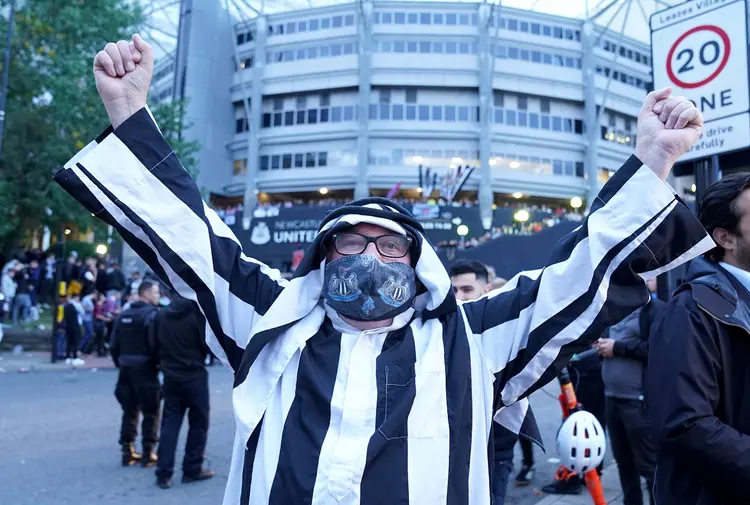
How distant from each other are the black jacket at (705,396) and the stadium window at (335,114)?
39.4 m

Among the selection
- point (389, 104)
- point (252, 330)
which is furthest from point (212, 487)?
point (389, 104)

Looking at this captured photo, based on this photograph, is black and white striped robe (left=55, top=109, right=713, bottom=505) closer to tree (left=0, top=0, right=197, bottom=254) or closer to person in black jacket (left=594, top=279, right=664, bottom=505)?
person in black jacket (left=594, top=279, right=664, bottom=505)

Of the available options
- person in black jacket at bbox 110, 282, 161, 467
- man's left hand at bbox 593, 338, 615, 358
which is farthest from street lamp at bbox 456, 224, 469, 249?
man's left hand at bbox 593, 338, 615, 358

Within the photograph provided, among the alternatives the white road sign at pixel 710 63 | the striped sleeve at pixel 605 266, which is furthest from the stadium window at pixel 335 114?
the striped sleeve at pixel 605 266

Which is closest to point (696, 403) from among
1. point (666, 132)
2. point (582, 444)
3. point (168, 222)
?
point (666, 132)

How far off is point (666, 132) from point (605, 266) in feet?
1.48

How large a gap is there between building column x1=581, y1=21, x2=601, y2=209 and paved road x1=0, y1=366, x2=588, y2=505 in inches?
1286

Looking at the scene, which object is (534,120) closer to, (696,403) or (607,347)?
(607,347)

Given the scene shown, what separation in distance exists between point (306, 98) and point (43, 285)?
25.0 metres

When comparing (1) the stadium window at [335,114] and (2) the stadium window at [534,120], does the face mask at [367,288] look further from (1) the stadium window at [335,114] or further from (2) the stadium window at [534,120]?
(2) the stadium window at [534,120]

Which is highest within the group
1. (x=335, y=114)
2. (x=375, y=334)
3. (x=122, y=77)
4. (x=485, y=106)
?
(x=335, y=114)

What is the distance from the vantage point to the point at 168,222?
75.2 inches

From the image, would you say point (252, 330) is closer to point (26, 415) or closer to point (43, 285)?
point (26, 415)

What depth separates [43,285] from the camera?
20.5 meters
